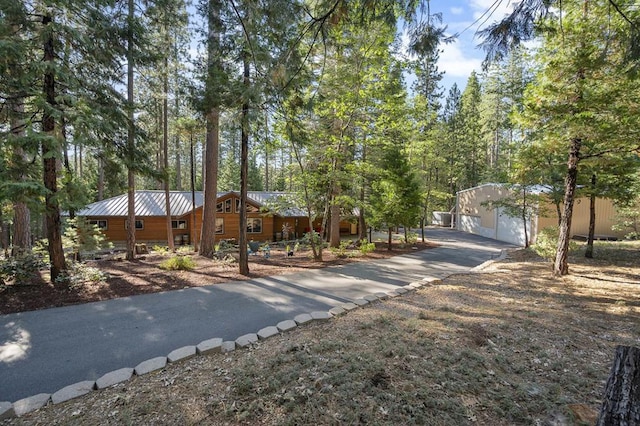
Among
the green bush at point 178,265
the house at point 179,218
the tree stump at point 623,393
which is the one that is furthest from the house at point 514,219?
the green bush at point 178,265

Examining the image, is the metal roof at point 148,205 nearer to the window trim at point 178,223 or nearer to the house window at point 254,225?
the window trim at point 178,223

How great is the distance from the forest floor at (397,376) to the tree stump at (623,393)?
0.71 meters

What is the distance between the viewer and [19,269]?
21.0 ft

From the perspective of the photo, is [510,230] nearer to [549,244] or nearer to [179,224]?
[549,244]

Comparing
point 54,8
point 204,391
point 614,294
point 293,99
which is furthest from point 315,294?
point 54,8

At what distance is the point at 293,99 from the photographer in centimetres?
641

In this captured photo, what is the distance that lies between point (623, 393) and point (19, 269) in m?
9.57

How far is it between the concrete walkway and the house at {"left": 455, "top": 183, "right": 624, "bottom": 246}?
12386mm

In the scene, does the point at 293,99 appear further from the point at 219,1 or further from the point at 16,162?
the point at 16,162

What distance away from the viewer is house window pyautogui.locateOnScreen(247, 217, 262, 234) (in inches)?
803

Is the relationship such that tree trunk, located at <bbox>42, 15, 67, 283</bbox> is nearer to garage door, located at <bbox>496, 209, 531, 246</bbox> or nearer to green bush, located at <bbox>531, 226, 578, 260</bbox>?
green bush, located at <bbox>531, 226, 578, 260</bbox>

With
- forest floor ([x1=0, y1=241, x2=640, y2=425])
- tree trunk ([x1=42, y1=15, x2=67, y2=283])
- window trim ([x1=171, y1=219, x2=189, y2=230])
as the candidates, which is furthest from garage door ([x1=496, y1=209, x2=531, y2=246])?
window trim ([x1=171, y1=219, x2=189, y2=230])

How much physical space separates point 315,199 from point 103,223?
14.0 metres

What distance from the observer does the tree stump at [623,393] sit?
5.68ft
